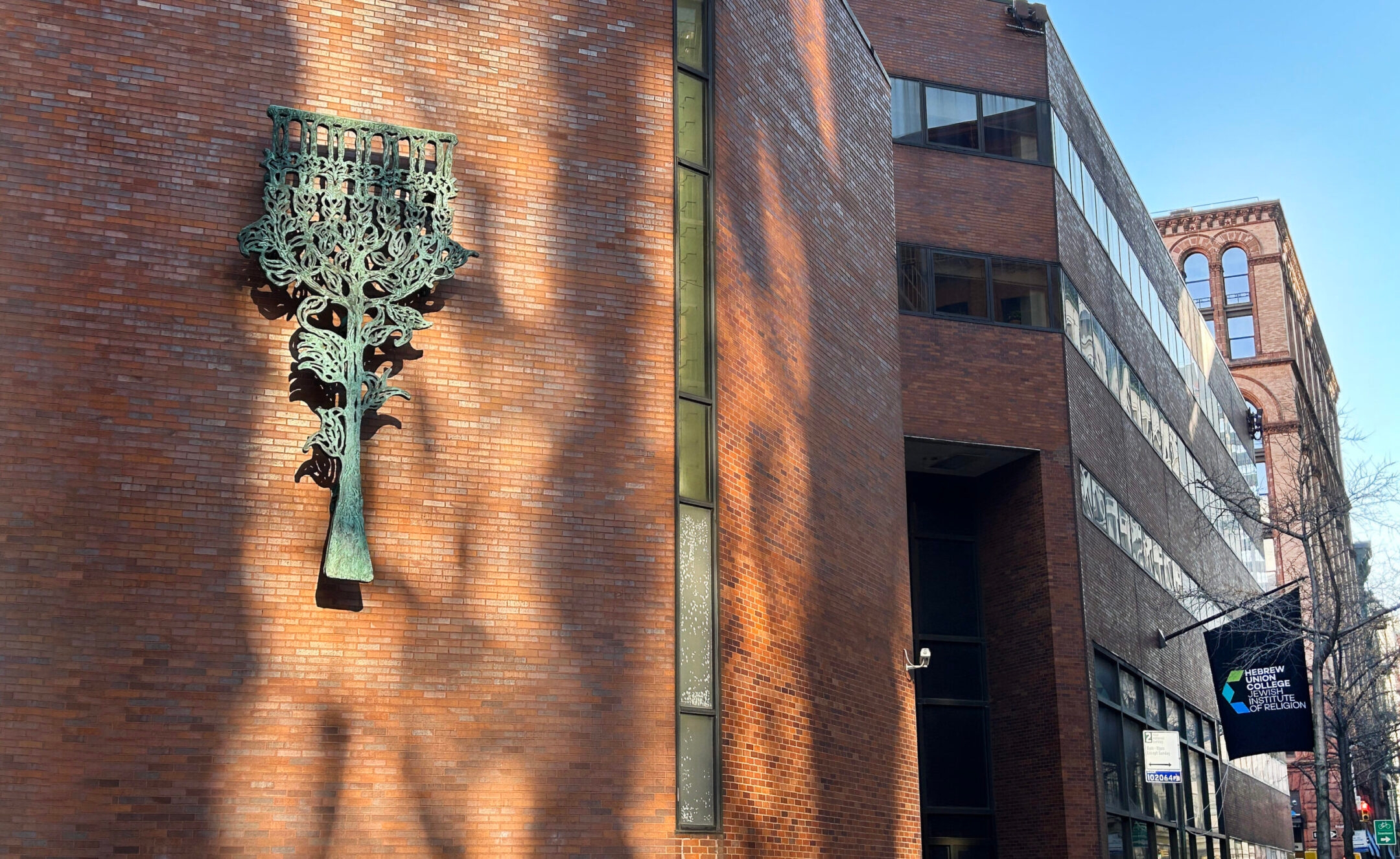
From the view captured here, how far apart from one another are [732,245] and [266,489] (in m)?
6.72

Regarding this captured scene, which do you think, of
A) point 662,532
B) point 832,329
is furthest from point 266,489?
point 832,329

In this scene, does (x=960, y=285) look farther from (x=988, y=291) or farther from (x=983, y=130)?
(x=983, y=130)

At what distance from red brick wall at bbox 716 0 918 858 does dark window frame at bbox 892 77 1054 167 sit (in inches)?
361

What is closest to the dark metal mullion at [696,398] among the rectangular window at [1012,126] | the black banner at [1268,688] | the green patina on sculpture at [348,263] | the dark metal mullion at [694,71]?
the green patina on sculpture at [348,263]

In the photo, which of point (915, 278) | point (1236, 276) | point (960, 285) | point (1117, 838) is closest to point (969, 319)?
point (960, 285)

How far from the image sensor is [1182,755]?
38531mm

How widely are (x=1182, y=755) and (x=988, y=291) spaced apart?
600 inches

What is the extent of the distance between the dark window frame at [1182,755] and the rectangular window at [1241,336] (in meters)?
44.4

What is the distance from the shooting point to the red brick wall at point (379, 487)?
13.3m

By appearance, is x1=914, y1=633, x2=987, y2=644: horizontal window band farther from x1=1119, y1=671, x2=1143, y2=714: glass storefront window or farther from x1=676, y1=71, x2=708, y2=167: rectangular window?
x1=676, y1=71, x2=708, y2=167: rectangular window

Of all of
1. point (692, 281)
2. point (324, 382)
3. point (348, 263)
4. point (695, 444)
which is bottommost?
point (695, 444)

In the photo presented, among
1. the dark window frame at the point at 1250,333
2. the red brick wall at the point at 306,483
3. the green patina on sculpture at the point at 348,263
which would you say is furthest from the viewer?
the dark window frame at the point at 1250,333

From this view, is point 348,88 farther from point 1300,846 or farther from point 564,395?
point 1300,846

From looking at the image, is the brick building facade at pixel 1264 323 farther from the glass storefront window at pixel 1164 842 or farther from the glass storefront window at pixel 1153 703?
the glass storefront window at pixel 1164 842
